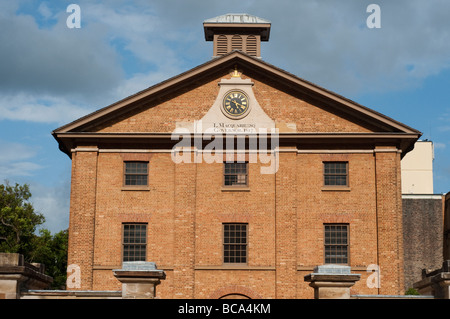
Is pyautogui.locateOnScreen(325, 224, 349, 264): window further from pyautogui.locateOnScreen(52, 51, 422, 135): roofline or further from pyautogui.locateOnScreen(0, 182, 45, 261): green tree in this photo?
pyautogui.locateOnScreen(0, 182, 45, 261): green tree

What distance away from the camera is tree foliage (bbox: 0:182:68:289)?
5641 centimetres

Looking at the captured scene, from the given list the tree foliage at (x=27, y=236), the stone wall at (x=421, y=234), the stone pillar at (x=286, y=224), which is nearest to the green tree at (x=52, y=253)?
the tree foliage at (x=27, y=236)

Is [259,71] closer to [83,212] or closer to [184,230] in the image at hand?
[184,230]

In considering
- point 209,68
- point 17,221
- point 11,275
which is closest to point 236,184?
point 209,68

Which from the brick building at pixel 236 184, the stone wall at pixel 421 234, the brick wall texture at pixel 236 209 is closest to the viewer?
the brick wall texture at pixel 236 209

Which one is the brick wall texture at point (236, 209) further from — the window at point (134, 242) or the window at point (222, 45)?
the window at point (222, 45)

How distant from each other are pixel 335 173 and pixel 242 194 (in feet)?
14.2

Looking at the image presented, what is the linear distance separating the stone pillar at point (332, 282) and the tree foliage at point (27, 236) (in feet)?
145

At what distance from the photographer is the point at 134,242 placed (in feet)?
96.5

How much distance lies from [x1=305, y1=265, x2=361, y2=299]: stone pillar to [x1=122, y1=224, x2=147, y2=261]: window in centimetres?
1577

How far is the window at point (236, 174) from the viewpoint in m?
30.2

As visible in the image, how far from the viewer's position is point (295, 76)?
30594 mm
